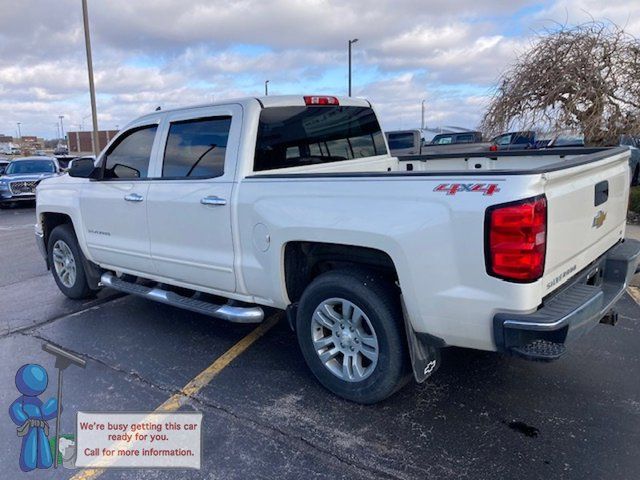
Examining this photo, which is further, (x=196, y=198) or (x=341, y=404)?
(x=196, y=198)

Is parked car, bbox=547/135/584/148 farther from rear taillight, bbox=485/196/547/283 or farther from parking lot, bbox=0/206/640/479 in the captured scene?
rear taillight, bbox=485/196/547/283

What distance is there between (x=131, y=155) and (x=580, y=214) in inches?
151

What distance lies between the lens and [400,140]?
17.4m

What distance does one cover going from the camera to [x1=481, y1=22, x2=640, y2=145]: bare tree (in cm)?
920

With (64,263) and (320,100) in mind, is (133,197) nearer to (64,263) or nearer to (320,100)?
(320,100)

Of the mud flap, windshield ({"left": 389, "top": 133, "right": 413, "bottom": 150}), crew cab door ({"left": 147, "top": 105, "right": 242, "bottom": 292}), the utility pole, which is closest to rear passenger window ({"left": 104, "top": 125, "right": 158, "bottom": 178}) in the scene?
crew cab door ({"left": 147, "top": 105, "right": 242, "bottom": 292})

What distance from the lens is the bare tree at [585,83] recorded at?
9203 mm

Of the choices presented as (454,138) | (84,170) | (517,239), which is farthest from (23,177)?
(517,239)

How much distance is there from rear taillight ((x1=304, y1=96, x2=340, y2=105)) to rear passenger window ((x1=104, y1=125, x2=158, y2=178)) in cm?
139

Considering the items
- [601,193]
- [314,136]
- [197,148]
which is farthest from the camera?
[314,136]

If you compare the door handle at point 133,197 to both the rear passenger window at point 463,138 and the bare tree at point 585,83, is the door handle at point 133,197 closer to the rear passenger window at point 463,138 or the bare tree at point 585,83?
the bare tree at point 585,83

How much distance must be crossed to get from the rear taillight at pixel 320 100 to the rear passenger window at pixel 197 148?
0.73m

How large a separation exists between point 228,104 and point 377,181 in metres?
Answer: 1.60

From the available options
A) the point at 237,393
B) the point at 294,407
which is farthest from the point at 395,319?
the point at 237,393
